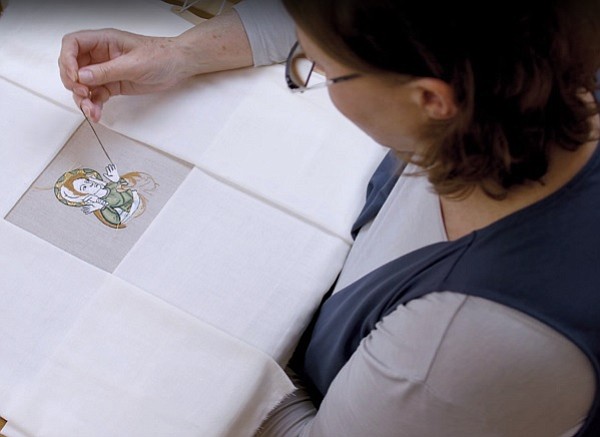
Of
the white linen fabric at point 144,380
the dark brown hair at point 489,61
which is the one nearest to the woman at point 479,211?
the dark brown hair at point 489,61

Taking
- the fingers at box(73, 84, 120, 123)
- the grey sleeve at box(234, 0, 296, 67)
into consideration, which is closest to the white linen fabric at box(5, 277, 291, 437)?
the fingers at box(73, 84, 120, 123)

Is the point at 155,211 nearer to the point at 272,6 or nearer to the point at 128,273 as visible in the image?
the point at 128,273

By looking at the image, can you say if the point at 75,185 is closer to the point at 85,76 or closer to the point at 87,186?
the point at 87,186

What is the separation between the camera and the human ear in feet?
1.46

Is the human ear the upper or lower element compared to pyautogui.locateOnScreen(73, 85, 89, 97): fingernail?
upper

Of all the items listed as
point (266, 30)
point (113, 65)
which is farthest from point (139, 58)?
point (266, 30)

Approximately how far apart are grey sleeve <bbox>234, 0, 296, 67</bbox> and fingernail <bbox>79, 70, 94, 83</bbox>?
0.22 metres

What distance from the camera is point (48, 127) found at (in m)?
0.86

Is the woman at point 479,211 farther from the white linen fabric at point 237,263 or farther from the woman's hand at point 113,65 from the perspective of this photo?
the woman's hand at point 113,65

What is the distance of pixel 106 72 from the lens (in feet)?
2.80

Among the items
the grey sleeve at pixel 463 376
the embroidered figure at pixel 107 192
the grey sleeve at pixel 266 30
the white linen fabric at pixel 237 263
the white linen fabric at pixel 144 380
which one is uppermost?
the grey sleeve at pixel 266 30

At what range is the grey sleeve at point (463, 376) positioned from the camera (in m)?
0.50

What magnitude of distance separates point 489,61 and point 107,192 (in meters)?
0.54

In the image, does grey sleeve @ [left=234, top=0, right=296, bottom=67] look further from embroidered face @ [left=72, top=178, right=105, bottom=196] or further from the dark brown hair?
the dark brown hair
